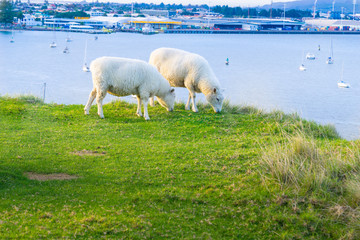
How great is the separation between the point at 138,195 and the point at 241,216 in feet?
5.33

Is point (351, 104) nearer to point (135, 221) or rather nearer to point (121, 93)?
point (121, 93)

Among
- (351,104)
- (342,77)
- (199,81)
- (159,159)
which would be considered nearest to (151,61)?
(199,81)

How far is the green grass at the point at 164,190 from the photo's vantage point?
591 centimetres

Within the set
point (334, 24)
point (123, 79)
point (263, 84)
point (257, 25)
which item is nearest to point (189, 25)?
point (257, 25)

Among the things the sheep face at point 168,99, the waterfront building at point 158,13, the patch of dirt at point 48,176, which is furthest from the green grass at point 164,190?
the waterfront building at point 158,13

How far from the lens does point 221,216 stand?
633cm

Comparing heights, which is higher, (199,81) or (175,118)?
(199,81)

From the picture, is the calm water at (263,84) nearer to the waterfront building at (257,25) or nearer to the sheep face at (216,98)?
the sheep face at (216,98)

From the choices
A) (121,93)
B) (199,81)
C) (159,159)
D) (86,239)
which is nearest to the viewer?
(86,239)

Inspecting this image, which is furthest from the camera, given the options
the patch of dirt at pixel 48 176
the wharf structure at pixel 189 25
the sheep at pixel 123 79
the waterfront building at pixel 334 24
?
the waterfront building at pixel 334 24

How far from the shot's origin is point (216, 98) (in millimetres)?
14297

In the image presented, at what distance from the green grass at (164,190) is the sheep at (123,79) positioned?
2.11 metres

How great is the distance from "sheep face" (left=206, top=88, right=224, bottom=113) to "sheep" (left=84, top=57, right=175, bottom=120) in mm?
1695

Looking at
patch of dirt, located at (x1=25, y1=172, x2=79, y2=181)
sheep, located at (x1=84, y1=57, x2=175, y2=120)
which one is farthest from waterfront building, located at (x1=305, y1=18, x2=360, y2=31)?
patch of dirt, located at (x1=25, y1=172, x2=79, y2=181)
